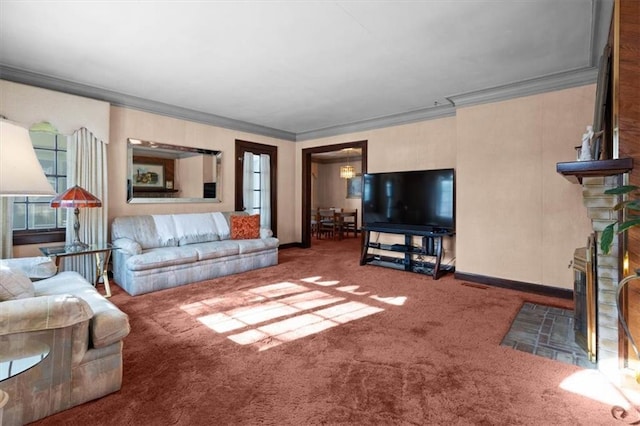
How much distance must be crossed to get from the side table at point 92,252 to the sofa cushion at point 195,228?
0.96m

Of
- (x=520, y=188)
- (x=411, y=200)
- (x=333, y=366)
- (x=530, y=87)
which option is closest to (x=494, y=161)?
(x=520, y=188)

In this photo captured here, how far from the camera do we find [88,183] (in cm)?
405

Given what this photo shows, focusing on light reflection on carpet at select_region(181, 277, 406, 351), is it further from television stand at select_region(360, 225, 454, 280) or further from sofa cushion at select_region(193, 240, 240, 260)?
television stand at select_region(360, 225, 454, 280)

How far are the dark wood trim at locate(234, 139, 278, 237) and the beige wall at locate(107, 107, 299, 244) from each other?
0.08m

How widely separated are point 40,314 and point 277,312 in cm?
188

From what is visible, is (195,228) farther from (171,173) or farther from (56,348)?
(56,348)

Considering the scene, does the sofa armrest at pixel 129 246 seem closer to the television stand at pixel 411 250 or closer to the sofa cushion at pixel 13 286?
the sofa cushion at pixel 13 286

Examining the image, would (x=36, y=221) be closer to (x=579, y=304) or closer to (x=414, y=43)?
(x=414, y=43)

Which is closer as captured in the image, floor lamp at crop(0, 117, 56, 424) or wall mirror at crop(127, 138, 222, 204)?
floor lamp at crop(0, 117, 56, 424)

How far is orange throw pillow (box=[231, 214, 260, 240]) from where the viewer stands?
5.12 metres

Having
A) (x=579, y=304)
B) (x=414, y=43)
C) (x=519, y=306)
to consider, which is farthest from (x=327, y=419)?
(x=414, y=43)

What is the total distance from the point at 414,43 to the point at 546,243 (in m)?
2.73

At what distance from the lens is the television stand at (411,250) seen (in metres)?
4.55

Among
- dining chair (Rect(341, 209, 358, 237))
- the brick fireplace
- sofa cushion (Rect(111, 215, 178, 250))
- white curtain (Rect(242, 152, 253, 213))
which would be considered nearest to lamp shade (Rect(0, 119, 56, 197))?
the brick fireplace
